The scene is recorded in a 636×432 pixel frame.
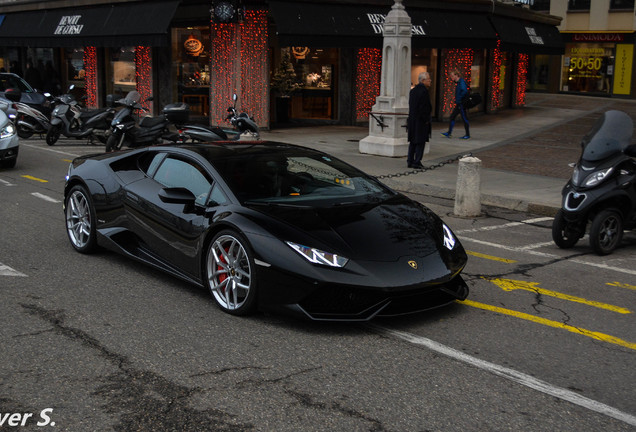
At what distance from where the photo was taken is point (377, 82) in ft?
85.3

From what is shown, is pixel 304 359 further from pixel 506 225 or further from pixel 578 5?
pixel 578 5

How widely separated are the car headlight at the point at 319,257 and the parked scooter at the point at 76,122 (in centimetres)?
1474

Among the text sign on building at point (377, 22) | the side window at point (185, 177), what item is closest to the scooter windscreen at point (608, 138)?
the side window at point (185, 177)

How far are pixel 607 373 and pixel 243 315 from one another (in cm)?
258

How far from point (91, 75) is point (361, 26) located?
1218 centimetres

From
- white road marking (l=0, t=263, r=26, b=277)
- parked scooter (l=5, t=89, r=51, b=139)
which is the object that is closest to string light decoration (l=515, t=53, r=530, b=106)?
parked scooter (l=5, t=89, r=51, b=139)

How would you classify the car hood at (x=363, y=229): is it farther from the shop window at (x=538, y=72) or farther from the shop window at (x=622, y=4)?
the shop window at (x=538, y=72)

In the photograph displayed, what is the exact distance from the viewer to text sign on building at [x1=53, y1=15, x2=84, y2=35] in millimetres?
27938

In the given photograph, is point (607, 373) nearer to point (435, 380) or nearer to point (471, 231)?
point (435, 380)

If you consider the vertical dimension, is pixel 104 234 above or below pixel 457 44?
below

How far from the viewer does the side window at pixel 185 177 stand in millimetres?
6410

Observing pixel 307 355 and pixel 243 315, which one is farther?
pixel 243 315

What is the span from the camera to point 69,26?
1120 inches

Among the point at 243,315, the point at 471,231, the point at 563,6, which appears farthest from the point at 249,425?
the point at 563,6
